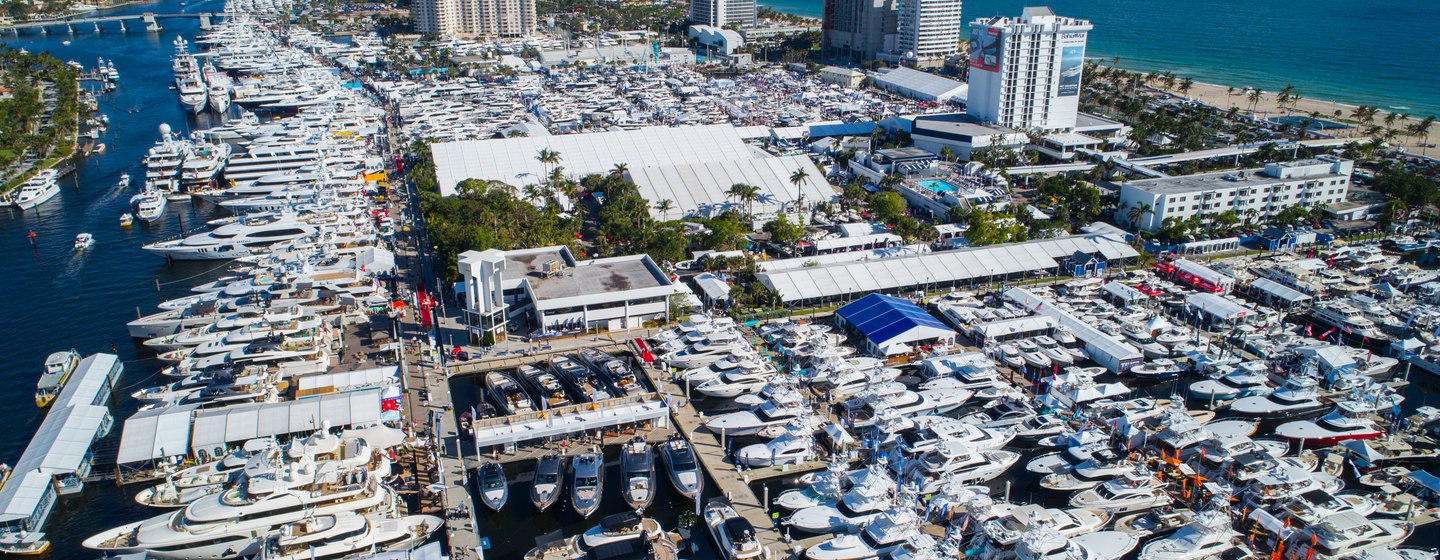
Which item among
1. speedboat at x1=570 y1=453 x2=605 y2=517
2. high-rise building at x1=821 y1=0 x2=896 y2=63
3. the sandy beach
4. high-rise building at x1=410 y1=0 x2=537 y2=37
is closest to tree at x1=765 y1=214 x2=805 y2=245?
speedboat at x1=570 y1=453 x2=605 y2=517

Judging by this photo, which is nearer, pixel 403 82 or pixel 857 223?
pixel 857 223

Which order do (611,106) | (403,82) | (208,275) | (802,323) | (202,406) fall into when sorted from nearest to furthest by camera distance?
1. (202,406)
2. (802,323)
3. (208,275)
4. (611,106)
5. (403,82)

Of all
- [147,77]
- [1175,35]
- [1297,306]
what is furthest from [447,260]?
[1175,35]

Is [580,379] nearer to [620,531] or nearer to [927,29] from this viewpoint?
[620,531]

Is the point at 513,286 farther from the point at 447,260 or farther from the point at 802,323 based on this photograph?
the point at 802,323

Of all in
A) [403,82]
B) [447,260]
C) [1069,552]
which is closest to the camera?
[1069,552]

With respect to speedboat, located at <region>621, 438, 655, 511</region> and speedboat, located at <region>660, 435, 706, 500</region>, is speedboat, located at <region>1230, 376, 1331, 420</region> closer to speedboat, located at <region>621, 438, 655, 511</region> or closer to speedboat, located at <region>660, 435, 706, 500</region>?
speedboat, located at <region>660, 435, 706, 500</region>
